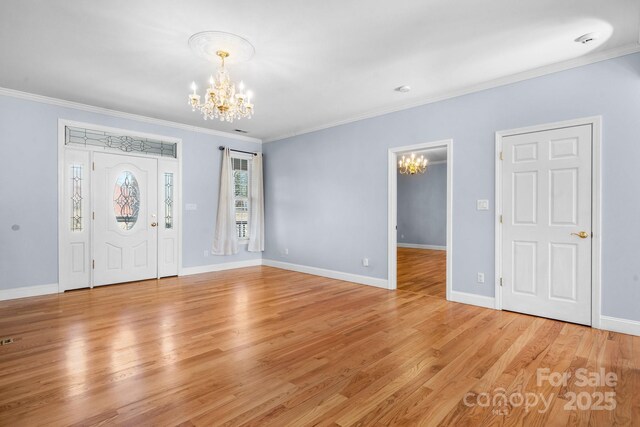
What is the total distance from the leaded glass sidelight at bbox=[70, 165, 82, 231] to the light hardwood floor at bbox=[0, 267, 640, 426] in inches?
48.2

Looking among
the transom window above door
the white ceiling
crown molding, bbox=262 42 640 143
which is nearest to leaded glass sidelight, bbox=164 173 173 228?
the transom window above door

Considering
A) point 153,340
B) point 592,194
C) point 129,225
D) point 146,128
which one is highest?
point 146,128

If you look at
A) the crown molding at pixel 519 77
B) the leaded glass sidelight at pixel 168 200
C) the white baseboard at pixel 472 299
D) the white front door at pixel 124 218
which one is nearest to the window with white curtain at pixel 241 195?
the leaded glass sidelight at pixel 168 200

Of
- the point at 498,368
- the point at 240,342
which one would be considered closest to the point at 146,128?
the point at 240,342

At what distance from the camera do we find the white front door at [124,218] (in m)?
5.34

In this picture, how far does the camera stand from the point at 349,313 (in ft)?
13.0

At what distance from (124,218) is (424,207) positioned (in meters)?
8.60

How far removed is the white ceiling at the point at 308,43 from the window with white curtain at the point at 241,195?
8.35 ft

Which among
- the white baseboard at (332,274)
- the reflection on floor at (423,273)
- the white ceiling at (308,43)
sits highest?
the white ceiling at (308,43)

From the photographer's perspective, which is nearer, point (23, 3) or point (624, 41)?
point (23, 3)

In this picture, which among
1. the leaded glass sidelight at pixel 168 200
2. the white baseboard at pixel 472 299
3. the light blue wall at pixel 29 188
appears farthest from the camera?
the leaded glass sidelight at pixel 168 200

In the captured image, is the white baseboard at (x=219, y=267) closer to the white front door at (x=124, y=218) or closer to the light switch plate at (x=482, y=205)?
the white front door at (x=124, y=218)

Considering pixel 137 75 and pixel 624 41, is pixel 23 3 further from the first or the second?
pixel 624 41

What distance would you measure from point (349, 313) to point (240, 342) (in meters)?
1.42
